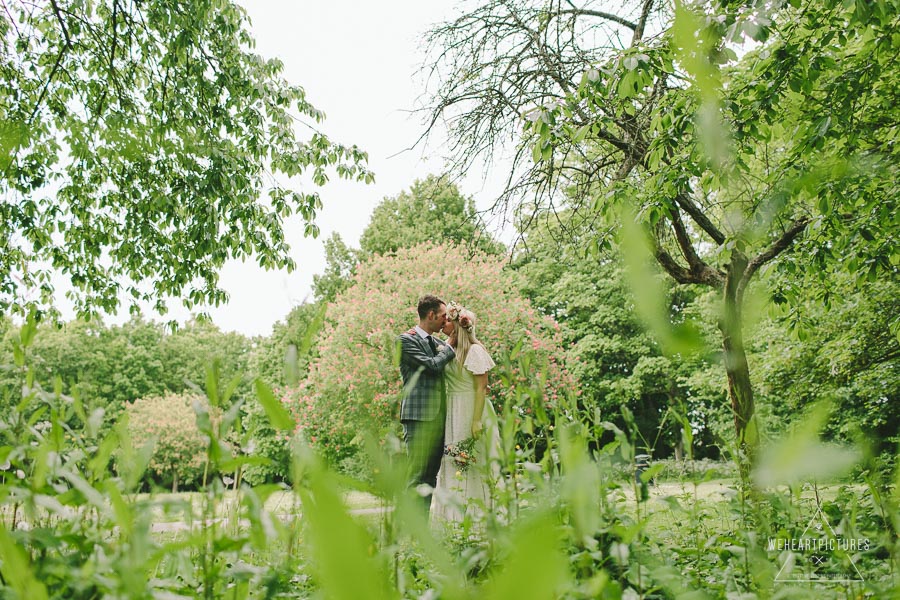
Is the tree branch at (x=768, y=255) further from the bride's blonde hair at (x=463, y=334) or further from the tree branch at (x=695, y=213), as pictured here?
the bride's blonde hair at (x=463, y=334)

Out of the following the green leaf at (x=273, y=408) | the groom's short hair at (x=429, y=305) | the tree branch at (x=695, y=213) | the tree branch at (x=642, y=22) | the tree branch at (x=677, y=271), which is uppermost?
the tree branch at (x=642, y=22)

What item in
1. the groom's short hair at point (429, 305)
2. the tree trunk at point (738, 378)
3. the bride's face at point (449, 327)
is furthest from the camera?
the bride's face at point (449, 327)

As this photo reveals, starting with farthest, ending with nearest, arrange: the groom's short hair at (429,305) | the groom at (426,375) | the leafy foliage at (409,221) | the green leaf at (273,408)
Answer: the leafy foliage at (409,221)
the groom's short hair at (429,305)
the groom at (426,375)
the green leaf at (273,408)

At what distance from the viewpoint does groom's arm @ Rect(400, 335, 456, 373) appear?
3.69 metres

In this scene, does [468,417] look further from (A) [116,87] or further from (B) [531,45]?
(A) [116,87]

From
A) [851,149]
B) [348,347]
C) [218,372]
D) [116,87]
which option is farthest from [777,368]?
[218,372]

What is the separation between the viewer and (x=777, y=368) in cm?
975

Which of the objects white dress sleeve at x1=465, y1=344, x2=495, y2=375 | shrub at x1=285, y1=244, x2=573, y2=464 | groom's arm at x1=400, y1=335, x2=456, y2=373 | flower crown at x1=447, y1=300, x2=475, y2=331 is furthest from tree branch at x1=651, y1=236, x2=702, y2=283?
shrub at x1=285, y1=244, x2=573, y2=464

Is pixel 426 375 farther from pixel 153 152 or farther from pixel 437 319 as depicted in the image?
pixel 153 152

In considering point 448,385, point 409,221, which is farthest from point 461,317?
point 409,221

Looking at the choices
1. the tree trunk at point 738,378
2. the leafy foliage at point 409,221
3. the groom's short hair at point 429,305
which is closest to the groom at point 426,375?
the groom's short hair at point 429,305

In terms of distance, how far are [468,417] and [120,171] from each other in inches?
171

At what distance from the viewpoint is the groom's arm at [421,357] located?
12.1 ft

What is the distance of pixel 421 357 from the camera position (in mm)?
3795
